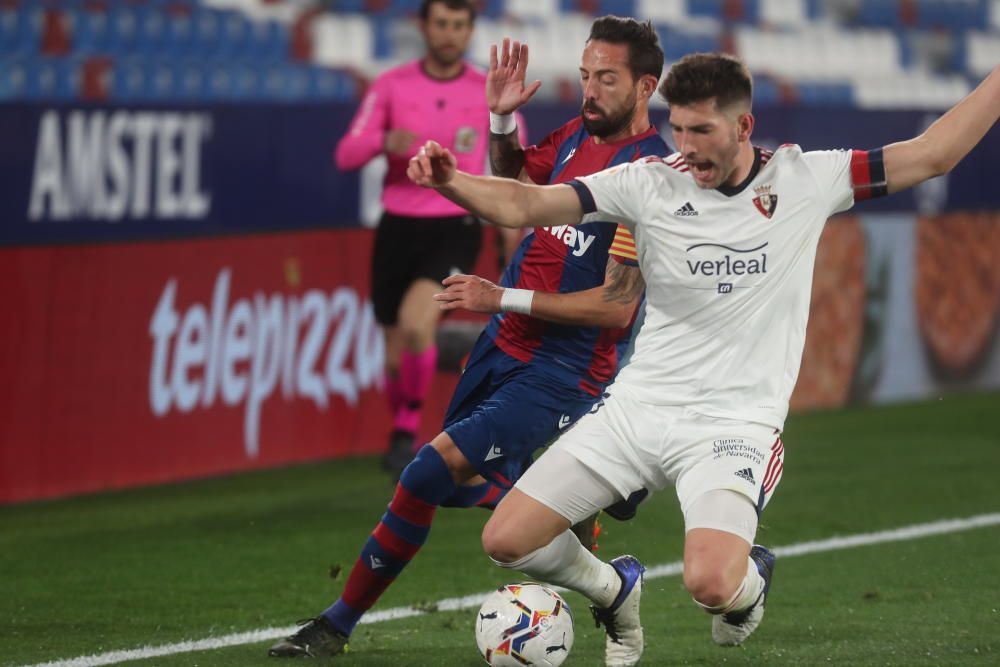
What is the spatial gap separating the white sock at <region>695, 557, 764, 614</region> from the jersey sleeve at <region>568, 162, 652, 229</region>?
959 millimetres

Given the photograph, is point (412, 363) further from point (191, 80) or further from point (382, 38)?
point (382, 38)

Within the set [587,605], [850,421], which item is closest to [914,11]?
[850,421]

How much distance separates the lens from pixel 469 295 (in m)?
4.75

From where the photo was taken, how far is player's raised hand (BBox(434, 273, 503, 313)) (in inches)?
186

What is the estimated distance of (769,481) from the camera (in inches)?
187

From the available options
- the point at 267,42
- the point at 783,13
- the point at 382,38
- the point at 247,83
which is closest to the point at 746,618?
the point at 247,83

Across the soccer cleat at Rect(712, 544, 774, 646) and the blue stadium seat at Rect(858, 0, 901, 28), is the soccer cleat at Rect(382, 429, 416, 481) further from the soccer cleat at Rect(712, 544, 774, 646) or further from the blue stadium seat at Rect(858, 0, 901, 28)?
the blue stadium seat at Rect(858, 0, 901, 28)

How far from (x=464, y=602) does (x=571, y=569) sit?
1.31 m

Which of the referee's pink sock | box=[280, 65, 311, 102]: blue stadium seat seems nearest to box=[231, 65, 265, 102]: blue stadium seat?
box=[280, 65, 311, 102]: blue stadium seat

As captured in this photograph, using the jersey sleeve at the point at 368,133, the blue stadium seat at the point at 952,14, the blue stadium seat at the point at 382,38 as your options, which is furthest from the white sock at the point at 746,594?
the blue stadium seat at the point at 952,14

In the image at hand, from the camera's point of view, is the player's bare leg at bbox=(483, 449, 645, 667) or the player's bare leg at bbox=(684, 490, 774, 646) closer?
the player's bare leg at bbox=(684, 490, 774, 646)

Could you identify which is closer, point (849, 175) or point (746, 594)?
Result: point (746, 594)

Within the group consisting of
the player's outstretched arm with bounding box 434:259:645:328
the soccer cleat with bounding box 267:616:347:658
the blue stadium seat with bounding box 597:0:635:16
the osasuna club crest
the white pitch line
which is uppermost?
the blue stadium seat with bounding box 597:0:635:16

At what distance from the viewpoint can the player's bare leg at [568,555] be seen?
476 cm
